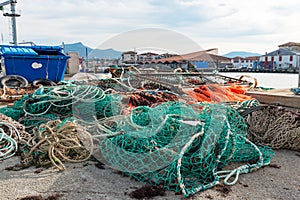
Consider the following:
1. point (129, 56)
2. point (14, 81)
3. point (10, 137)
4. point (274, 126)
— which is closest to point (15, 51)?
point (14, 81)

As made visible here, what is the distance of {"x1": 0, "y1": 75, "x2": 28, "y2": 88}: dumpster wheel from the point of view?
8.56 metres

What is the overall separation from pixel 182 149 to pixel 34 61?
8.35m

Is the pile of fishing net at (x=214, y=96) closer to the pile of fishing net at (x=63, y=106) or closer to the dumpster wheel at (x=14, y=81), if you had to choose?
the pile of fishing net at (x=63, y=106)

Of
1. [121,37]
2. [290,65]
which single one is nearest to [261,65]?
[290,65]

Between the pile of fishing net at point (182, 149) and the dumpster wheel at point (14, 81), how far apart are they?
6518mm

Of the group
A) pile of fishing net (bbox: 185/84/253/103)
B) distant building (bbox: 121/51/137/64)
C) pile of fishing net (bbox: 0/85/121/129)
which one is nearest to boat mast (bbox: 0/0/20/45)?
distant building (bbox: 121/51/137/64)

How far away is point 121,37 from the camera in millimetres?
4820

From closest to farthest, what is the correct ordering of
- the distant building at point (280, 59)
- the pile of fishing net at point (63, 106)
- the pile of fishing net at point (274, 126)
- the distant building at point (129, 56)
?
1. the pile of fishing net at point (274, 126)
2. the pile of fishing net at point (63, 106)
3. the distant building at point (129, 56)
4. the distant building at point (280, 59)

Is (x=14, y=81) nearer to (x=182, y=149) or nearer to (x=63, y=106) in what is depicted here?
(x=63, y=106)

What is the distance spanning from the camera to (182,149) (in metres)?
2.58

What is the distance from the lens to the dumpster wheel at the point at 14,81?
28.1ft

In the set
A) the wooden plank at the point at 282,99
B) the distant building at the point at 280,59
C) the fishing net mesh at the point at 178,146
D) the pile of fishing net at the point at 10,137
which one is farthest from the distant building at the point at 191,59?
the distant building at the point at 280,59

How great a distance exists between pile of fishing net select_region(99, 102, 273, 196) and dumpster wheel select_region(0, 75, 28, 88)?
6.52 metres

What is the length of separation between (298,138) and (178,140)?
1.81m
